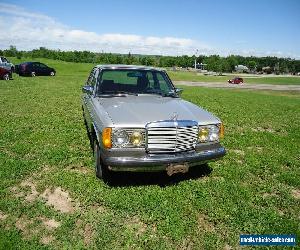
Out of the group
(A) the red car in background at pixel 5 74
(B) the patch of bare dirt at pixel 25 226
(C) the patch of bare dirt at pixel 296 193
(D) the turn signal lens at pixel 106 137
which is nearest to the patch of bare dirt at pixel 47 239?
(B) the patch of bare dirt at pixel 25 226

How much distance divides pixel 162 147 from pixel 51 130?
481cm

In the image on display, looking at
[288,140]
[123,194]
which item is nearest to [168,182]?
[123,194]

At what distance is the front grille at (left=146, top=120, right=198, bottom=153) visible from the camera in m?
4.57

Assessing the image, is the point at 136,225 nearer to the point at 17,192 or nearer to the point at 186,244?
the point at 186,244

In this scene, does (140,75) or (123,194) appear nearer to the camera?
(123,194)

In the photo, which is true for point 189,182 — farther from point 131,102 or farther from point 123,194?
point 131,102

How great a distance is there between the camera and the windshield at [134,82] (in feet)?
20.7

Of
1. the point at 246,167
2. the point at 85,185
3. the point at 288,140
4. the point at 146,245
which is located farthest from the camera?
the point at 288,140

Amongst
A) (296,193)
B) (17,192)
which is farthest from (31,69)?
(296,193)

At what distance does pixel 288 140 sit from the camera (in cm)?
883

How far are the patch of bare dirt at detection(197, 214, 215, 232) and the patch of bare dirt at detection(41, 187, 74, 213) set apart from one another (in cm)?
179

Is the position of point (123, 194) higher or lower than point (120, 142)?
lower

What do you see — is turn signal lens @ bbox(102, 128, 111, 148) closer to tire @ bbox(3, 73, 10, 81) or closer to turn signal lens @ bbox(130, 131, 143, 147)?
turn signal lens @ bbox(130, 131, 143, 147)

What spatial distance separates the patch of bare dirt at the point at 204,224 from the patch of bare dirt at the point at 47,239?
1.88 meters
